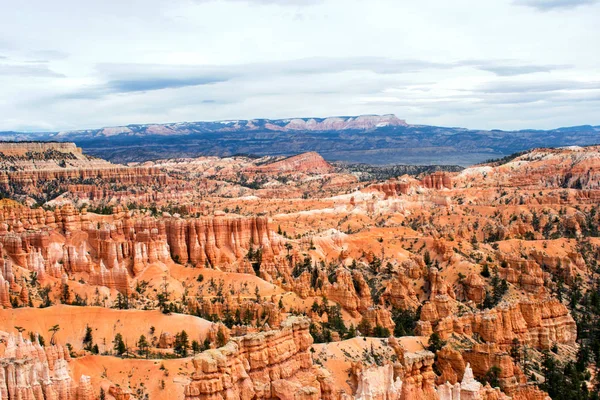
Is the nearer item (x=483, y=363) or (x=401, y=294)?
(x=483, y=363)

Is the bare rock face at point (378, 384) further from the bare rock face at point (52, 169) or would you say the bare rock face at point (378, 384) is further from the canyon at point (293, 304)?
the bare rock face at point (52, 169)

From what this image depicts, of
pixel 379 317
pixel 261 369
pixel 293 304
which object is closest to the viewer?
pixel 261 369

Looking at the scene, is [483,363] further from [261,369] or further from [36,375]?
[36,375]

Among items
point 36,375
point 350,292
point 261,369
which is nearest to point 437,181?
point 350,292

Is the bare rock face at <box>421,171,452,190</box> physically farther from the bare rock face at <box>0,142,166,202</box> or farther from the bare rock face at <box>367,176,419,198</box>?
the bare rock face at <box>0,142,166,202</box>

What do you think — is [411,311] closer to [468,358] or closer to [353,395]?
[468,358]

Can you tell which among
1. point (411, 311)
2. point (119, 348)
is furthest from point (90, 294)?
point (411, 311)

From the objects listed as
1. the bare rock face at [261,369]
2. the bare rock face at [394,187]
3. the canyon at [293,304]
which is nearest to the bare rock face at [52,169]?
the bare rock face at [394,187]
